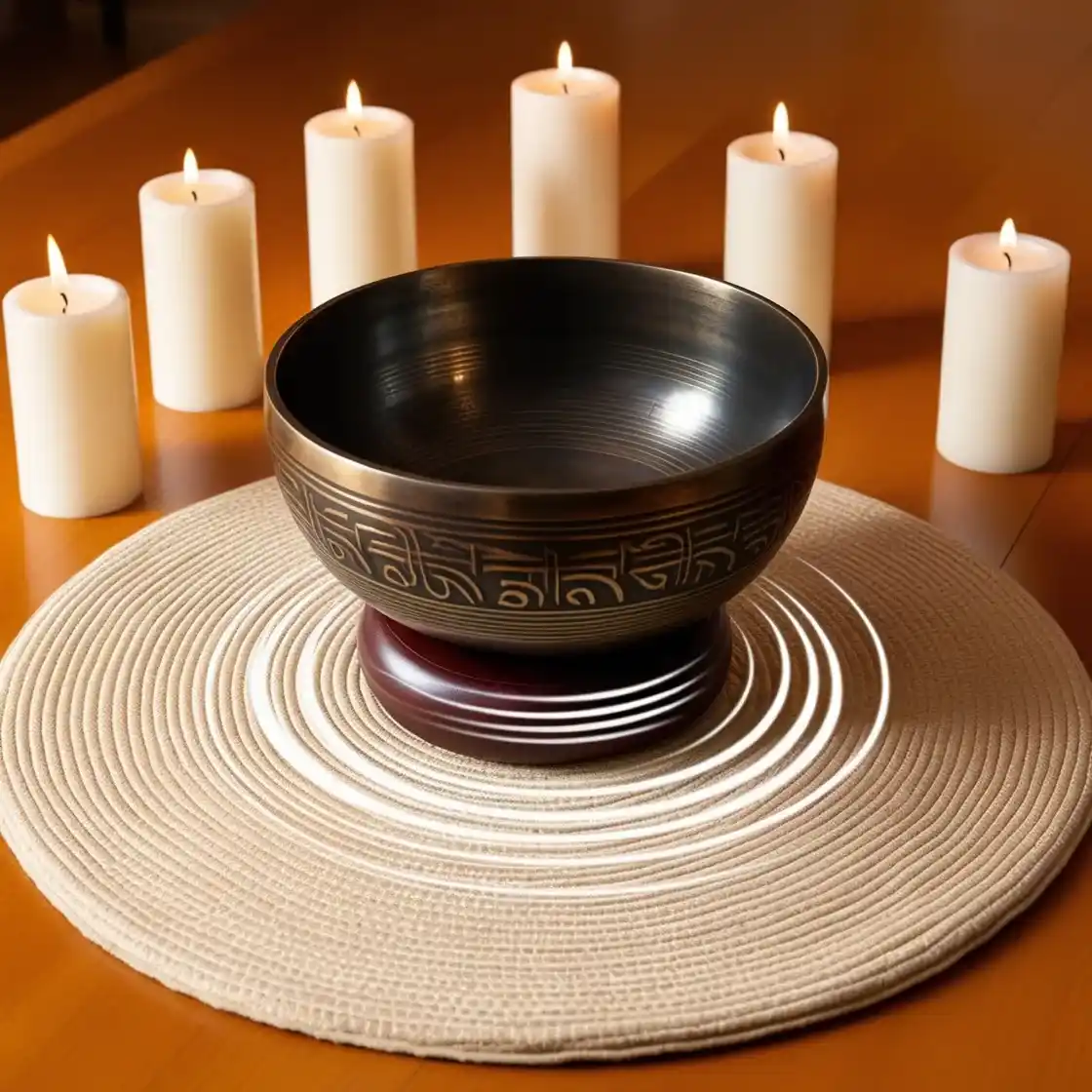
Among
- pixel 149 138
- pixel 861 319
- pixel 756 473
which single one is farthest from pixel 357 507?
pixel 149 138

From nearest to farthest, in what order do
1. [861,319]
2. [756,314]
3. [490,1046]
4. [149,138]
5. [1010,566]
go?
[490,1046]
[756,314]
[1010,566]
[861,319]
[149,138]

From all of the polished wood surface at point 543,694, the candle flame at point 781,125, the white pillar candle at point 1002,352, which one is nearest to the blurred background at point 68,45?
the candle flame at point 781,125

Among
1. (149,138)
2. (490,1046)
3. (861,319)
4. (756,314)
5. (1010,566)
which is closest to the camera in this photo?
(490,1046)

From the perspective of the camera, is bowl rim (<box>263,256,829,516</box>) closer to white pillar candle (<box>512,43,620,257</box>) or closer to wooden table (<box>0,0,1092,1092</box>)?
wooden table (<box>0,0,1092,1092</box>)

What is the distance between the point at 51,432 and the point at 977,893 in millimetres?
582

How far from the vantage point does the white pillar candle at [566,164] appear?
1.35 metres

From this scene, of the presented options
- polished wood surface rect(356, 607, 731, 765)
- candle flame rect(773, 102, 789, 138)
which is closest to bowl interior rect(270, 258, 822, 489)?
polished wood surface rect(356, 607, 731, 765)

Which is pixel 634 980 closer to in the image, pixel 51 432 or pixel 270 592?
pixel 270 592

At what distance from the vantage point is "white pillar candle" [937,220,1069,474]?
3.78ft

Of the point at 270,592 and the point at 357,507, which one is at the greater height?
the point at 357,507

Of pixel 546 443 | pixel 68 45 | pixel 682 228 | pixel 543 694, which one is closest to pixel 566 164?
pixel 682 228

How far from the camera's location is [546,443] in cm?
103

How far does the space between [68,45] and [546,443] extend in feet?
5.43

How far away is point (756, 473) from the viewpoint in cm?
80
